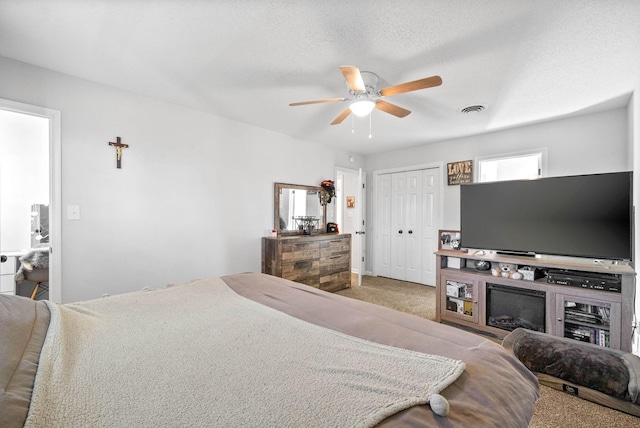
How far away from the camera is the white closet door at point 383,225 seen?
17.1 ft

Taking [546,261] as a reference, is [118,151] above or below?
above

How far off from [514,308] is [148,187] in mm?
3893

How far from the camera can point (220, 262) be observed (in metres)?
3.39

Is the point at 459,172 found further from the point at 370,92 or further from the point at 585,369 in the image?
the point at 585,369

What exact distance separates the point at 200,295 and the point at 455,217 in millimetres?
3933

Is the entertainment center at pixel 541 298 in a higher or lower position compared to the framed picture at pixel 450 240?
lower

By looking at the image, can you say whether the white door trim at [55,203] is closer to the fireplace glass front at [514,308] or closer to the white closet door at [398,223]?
the fireplace glass front at [514,308]

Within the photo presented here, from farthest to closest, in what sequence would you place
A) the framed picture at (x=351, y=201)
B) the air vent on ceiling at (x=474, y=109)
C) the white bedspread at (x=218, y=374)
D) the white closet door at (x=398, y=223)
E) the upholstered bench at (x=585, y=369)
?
1. the framed picture at (x=351, y=201)
2. the white closet door at (x=398, y=223)
3. the air vent on ceiling at (x=474, y=109)
4. the upholstered bench at (x=585, y=369)
5. the white bedspread at (x=218, y=374)

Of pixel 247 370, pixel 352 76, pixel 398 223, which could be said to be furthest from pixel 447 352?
pixel 398 223

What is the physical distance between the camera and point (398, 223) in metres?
5.06

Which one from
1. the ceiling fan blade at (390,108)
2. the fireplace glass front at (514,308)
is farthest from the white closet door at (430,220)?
the ceiling fan blade at (390,108)

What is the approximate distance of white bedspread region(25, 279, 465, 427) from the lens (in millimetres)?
661

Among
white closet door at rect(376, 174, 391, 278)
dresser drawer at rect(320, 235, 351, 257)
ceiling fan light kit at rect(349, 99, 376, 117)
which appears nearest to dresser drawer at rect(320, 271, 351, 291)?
dresser drawer at rect(320, 235, 351, 257)

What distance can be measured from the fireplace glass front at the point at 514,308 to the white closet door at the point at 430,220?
1715mm
